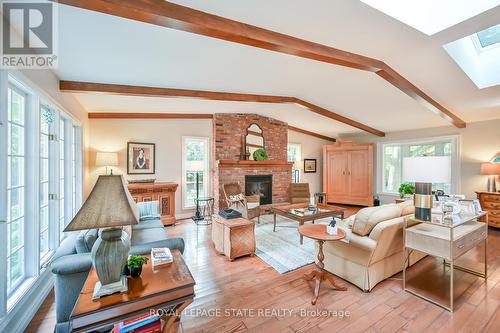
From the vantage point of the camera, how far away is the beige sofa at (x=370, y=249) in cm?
228

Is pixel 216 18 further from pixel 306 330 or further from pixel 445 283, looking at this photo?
pixel 445 283

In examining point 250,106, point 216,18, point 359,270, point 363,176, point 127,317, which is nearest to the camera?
point 127,317

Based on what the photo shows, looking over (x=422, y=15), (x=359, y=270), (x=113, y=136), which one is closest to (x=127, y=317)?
(x=359, y=270)

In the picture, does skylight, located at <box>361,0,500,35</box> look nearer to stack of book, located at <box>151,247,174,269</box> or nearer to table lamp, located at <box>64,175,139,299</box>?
table lamp, located at <box>64,175,139,299</box>

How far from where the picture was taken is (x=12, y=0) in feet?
5.09

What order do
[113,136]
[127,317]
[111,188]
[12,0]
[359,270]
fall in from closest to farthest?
[127,317] < [111,188] < [12,0] < [359,270] < [113,136]

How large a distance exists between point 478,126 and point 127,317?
6944mm

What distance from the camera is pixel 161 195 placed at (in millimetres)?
4648

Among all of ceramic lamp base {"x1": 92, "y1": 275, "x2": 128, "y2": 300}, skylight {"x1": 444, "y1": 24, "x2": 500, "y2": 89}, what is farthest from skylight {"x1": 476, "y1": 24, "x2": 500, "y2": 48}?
ceramic lamp base {"x1": 92, "y1": 275, "x2": 128, "y2": 300}

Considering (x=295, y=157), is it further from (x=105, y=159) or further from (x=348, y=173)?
(x=105, y=159)

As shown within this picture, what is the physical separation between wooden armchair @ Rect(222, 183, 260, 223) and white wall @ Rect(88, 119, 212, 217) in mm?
1209

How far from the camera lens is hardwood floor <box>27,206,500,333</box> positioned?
1841 millimetres

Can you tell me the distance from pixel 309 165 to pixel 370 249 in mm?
5524

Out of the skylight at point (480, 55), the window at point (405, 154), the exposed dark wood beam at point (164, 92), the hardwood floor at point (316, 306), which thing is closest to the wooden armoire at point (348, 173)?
the window at point (405, 154)
